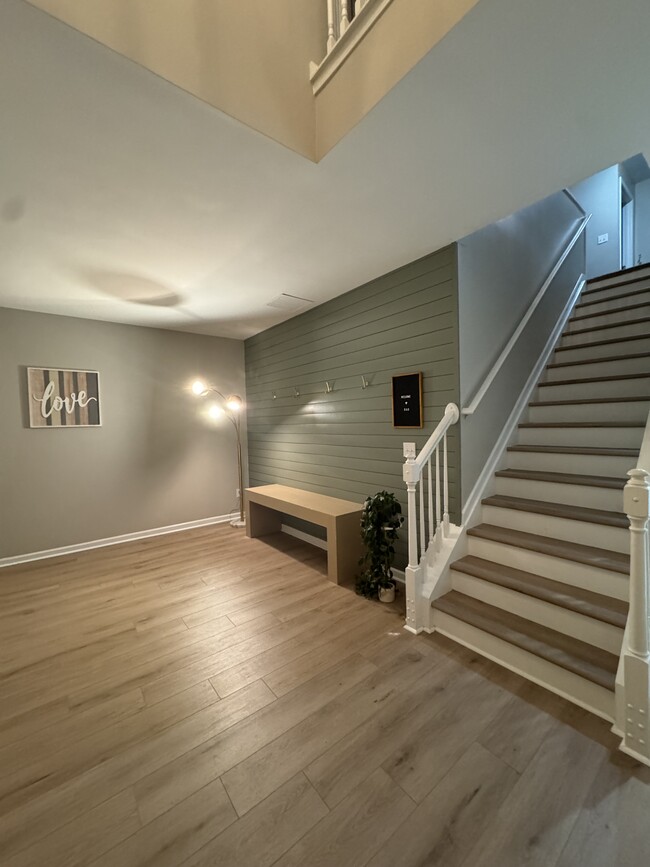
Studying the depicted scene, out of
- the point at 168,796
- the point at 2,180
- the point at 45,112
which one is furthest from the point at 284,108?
the point at 168,796

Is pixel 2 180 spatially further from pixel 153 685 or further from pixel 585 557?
pixel 585 557

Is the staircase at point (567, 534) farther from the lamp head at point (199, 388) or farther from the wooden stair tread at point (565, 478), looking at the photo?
the lamp head at point (199, 388)

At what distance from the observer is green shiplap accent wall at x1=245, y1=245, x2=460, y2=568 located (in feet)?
8.41

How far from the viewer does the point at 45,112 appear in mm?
1324

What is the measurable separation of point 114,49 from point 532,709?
3.15 metres

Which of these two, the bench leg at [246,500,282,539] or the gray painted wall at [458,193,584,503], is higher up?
the gray painted wall at [458,193,584,503]

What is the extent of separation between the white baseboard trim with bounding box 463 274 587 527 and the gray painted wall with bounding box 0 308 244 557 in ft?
11.5

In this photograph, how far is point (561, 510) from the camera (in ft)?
7.30

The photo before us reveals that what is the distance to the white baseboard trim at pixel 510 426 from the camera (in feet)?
8.38

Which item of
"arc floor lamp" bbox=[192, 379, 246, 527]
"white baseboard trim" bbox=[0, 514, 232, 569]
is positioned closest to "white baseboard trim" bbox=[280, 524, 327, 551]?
"arc floor lamp" bbox=[192, 379, 246, 527]

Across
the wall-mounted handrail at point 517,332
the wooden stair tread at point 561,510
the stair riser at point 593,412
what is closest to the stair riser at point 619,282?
the wall-mounted handrail at point 517,332

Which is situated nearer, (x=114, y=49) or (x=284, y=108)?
(x=114, y=49)

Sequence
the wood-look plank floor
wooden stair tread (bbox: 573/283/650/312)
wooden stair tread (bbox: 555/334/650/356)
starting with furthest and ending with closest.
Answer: wooden stair tread (bbox: 573/283/650/312) < wooden stair tread (bbox: 555/334/650/356) < the wood-look plank floor

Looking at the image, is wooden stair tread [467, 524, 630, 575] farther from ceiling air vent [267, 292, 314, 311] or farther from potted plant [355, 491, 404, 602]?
ceiling air vent [267, 292, 314, 311]
